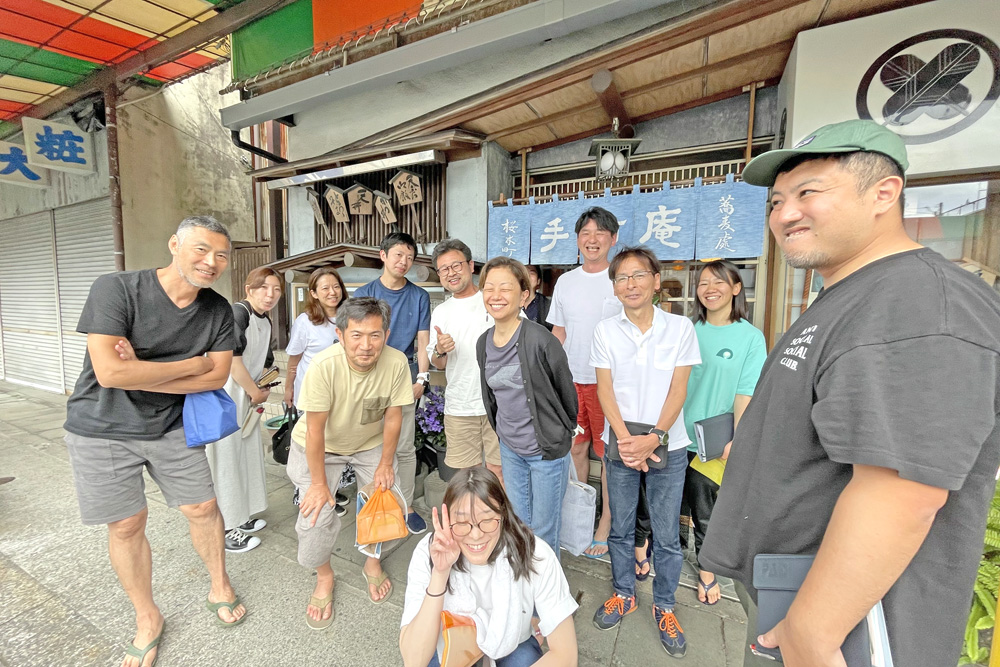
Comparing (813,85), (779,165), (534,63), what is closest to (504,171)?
(534,63)

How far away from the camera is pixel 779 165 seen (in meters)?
1.21

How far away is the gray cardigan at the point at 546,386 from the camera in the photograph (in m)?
2.57

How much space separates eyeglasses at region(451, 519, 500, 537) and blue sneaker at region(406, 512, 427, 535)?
218 centimetres

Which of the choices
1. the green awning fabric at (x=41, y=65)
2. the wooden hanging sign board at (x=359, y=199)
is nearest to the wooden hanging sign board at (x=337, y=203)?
the wooden hanging sign board at (x=359, y=199)

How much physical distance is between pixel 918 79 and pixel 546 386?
4472 millimetres

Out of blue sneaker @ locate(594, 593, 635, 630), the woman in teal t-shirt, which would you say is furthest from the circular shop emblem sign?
blue sneaker @ locate(594, 593, 635, 630)

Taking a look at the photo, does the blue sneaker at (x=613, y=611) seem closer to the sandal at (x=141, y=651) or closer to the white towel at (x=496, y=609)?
the white towel at (x=496, y=609)

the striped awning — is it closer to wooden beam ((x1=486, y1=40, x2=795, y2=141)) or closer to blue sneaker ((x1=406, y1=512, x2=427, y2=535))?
wooden beam ((x1=486, y1=40, x2=795, y2=141))

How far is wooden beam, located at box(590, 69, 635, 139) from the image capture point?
4.29 metres

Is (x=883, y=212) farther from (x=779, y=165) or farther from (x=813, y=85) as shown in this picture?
(x=813, y=85)

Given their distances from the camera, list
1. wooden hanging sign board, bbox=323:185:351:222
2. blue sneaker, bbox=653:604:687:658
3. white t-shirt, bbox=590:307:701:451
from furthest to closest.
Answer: wooden hanging sign board, bbox=323:185:351:222 < white t-shirt, bbox=590:307:701:451 < blue sneaker, bbox=653:604:687:658

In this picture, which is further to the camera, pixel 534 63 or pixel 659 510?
pixel 534 63

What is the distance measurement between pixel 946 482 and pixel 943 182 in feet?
15.5

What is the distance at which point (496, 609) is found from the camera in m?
1.85
